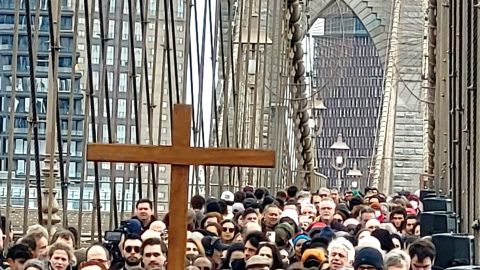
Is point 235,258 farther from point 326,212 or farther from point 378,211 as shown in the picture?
point 378,211

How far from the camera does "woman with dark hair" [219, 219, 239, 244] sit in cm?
1105

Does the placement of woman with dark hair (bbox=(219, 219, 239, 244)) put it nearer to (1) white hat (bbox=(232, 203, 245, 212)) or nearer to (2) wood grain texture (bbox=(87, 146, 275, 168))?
(1) white hat (bbox=(232, 203, 245, 212))

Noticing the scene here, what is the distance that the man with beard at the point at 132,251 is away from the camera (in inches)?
366

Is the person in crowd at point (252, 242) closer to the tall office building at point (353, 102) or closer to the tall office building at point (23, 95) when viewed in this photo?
the tall office building at point (23, 95)

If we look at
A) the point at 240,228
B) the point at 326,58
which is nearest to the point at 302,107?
the point at 240,228

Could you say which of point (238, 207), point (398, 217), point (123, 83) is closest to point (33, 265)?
point (398, 217)

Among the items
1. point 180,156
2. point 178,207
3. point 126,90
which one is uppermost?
point 126,90

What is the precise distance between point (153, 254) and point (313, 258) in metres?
1.16

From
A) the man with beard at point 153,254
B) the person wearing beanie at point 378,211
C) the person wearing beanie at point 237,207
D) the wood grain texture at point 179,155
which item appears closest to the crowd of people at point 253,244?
the man with beard at point 153,254

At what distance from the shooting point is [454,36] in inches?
622

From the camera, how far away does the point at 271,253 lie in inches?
361

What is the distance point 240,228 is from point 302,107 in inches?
809

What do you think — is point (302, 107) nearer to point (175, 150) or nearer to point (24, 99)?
point (24, 99)

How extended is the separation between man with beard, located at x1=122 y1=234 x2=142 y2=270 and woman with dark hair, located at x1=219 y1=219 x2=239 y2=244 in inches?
56.0
